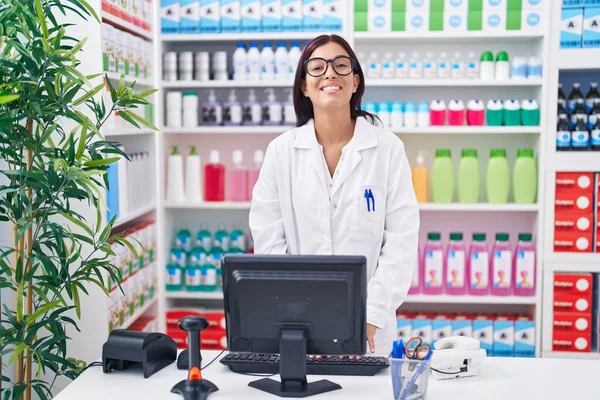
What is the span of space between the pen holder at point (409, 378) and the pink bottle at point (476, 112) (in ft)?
8.43

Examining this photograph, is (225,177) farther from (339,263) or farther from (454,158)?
(339,263)

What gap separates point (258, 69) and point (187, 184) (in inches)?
32.5

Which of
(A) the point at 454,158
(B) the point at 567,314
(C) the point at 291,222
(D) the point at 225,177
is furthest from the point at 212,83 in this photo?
(B) the point at 567,314

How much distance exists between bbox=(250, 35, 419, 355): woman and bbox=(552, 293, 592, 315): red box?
192 centimetres

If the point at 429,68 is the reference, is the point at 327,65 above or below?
below

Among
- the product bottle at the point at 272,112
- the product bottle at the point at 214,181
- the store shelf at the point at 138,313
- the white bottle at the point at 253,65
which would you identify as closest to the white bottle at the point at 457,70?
the product bottle at the point at 272,112

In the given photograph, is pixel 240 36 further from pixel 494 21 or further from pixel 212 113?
pixel 494 21

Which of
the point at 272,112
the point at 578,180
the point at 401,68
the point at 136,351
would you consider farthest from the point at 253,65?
the point at 136,351

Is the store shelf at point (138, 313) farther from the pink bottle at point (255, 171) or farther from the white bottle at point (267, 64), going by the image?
the white bottle at point (267, 64)

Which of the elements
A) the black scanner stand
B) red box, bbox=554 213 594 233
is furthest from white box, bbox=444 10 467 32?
the black scanner stand

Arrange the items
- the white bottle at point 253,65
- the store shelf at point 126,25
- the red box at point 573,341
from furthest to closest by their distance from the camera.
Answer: the white bottle at point 253,65
the red box at point 573,341
the store shelf at point 126,25

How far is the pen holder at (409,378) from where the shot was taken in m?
1.81

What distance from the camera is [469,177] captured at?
4172 millimetres

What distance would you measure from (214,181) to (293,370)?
2566 millimetres
